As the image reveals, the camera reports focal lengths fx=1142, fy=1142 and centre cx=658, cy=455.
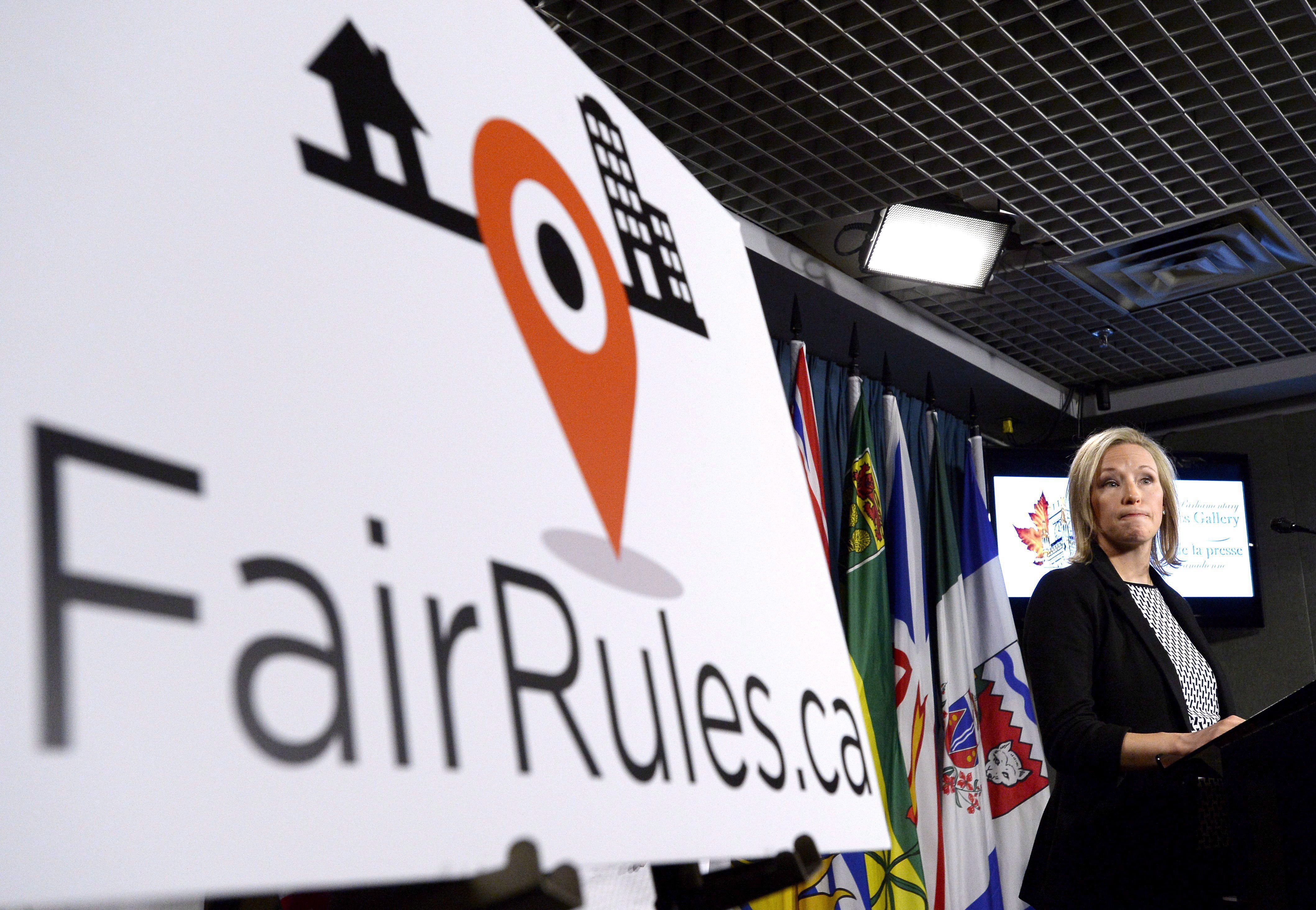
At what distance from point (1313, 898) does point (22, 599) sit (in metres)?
1.42

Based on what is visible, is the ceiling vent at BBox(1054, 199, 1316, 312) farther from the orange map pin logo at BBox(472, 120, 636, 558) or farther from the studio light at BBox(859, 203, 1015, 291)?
the orange map pin logo at BBox(472, 120, 636, 558)

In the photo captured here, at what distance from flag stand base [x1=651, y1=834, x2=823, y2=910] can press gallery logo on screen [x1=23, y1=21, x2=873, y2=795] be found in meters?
0.04

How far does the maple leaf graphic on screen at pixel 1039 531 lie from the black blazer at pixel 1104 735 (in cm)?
229

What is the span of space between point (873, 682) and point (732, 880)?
2868 millimetres

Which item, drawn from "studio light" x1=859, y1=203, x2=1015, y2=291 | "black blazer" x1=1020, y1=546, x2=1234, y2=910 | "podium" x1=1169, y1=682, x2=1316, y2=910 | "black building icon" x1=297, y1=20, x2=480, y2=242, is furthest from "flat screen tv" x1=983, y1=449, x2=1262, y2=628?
"black building icon" x1=297, y1=20, x2=480, y2=242

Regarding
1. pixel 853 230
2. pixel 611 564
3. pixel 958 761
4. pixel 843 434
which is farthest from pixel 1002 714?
pixel 611 564

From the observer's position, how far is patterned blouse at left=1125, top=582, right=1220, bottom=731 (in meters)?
1.79

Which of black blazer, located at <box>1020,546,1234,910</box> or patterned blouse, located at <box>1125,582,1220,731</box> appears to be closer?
black blazer, located at <box>1020,546,1234,910</box>

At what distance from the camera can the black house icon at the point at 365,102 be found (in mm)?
556

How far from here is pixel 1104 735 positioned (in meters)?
1.65

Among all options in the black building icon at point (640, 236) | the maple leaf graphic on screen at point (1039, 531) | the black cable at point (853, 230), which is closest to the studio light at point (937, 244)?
the black cable at point (853, 230)

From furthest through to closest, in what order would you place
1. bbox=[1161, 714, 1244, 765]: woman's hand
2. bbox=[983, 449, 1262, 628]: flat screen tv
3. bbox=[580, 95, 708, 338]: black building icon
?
bbox=[983, 449, 1262, 628]: flat screen tv < bbox=[1161, 714, 1244, 765]: woman's hand < bbox=[580, 95, 708, 338]: black building icon

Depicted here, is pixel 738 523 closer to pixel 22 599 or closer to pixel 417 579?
pixel 417 579

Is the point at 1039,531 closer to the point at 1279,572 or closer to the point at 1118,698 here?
the point at 1279,572
